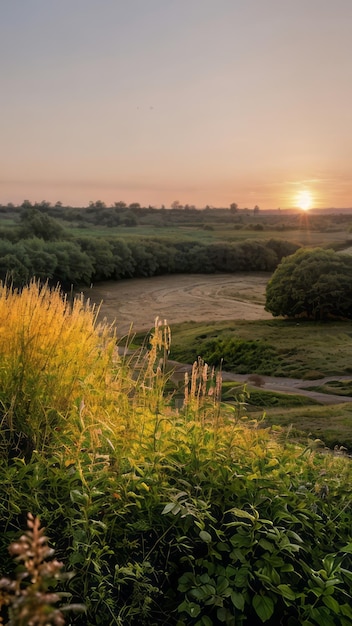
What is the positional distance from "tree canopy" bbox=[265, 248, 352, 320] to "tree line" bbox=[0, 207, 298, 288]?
10.9 meters

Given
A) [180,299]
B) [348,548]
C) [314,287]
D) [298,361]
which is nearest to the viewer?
[348,548]

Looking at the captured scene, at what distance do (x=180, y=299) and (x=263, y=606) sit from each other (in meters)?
23.1

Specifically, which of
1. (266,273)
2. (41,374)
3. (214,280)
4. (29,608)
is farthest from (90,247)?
(29,608)

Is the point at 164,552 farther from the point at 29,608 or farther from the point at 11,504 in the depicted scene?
the point at 29,608

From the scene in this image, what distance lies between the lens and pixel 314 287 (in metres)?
19.1

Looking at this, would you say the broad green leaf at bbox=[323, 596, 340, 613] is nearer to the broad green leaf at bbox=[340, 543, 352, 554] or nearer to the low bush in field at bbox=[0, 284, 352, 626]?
the low bush in field at bbox=[0, 284, 352, 626]

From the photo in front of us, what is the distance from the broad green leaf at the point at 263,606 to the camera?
318 cm

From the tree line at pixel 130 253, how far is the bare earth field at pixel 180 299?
2.44 ft

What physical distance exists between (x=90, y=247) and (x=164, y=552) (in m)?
27.7

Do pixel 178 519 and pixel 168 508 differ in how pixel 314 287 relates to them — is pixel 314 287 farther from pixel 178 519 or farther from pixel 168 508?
pixel 168 508

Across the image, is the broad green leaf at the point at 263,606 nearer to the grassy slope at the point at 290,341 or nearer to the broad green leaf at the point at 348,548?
the broad green leaf at the point at 348,548

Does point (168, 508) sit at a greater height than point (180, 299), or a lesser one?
greater

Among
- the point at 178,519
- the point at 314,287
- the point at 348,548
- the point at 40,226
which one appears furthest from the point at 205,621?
the point at 40,226

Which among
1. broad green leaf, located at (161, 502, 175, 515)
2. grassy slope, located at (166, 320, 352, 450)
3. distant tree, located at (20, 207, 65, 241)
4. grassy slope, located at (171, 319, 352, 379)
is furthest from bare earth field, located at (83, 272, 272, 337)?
broad green leaf, located at (161, 502, 175, 515)
